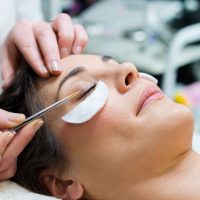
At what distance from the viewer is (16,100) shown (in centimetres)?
110

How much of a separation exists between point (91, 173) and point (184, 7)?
1.77m

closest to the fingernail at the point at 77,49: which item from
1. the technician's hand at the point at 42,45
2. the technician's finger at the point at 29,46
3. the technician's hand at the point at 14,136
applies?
the technician's hand at the point at 42,45

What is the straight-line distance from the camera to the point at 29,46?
1.15 m

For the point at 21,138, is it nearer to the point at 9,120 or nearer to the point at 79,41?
the point at 9,120

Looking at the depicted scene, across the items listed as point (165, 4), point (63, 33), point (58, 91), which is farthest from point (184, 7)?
point (58, 91)

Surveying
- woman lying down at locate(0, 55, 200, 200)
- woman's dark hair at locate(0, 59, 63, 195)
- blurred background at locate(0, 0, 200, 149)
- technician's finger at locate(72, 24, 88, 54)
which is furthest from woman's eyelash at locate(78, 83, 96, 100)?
blurred background at locate(0, 0, 200, 149)

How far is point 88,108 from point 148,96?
0.49ft

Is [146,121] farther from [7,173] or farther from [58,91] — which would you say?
[7,173]

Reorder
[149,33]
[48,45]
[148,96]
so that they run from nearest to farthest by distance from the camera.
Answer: [148,96], [48,45], [149,33]

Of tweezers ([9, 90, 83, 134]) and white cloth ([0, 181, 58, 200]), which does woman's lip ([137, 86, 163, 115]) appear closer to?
tweezers ([9, 90, 83, 134])

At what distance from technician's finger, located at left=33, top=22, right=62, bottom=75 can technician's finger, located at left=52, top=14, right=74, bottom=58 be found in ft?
0.07

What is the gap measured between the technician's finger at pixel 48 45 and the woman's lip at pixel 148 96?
23 centimetres

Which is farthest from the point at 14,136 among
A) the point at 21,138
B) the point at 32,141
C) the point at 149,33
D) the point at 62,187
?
the point at 149,33

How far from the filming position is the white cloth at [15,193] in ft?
3.11
